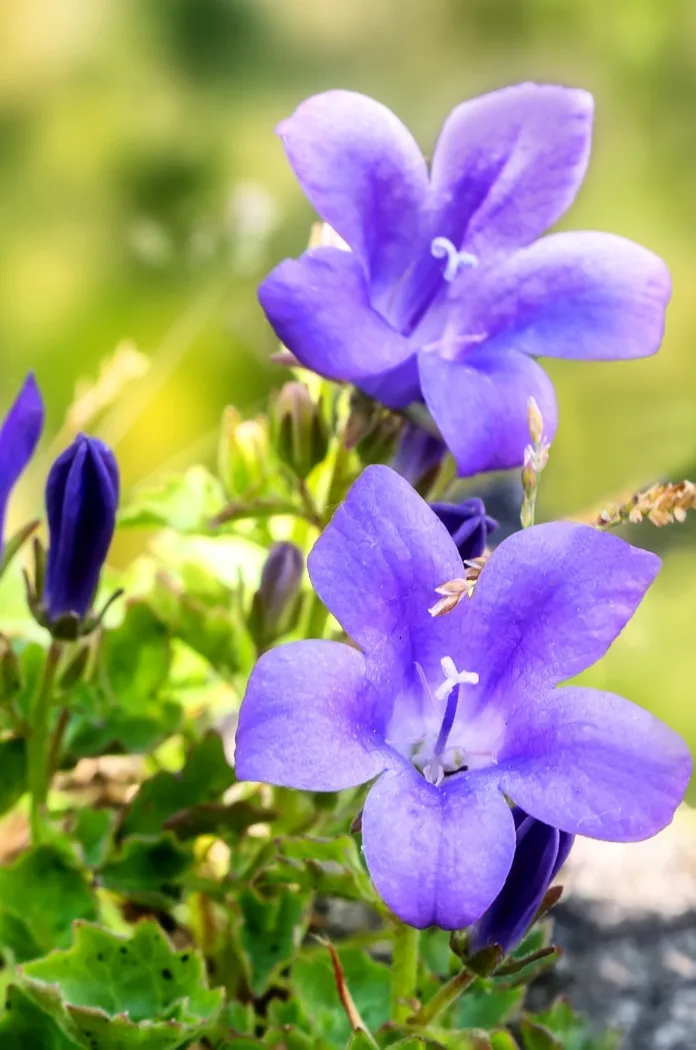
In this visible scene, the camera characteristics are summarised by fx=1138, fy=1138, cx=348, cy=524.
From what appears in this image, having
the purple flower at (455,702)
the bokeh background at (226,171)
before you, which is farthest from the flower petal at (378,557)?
the bokeh background at (226,171)

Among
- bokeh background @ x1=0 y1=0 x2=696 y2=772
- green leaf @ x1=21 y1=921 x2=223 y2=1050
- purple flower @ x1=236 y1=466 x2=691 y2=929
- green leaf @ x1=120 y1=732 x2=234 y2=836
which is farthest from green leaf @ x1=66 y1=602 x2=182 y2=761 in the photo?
bokeh background @ x1=0 y1=0 x2=696 y2=772

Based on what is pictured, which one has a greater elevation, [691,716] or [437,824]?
[437,824]

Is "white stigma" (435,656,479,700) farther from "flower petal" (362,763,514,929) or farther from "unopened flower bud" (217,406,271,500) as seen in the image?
"unopened flower bud" (217,406,271,500)

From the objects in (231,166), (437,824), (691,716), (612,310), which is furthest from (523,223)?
(231,166)

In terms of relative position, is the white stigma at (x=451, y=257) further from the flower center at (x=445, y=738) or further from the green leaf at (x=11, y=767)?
the green leaf at (x=11, y=767)

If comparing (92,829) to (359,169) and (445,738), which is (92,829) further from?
(359,169)

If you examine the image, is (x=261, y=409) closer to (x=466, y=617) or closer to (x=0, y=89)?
(x=0, y=89)

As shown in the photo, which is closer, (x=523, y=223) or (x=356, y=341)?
(x=356, y=341)

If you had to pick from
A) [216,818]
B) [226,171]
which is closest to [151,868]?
[216,818]
